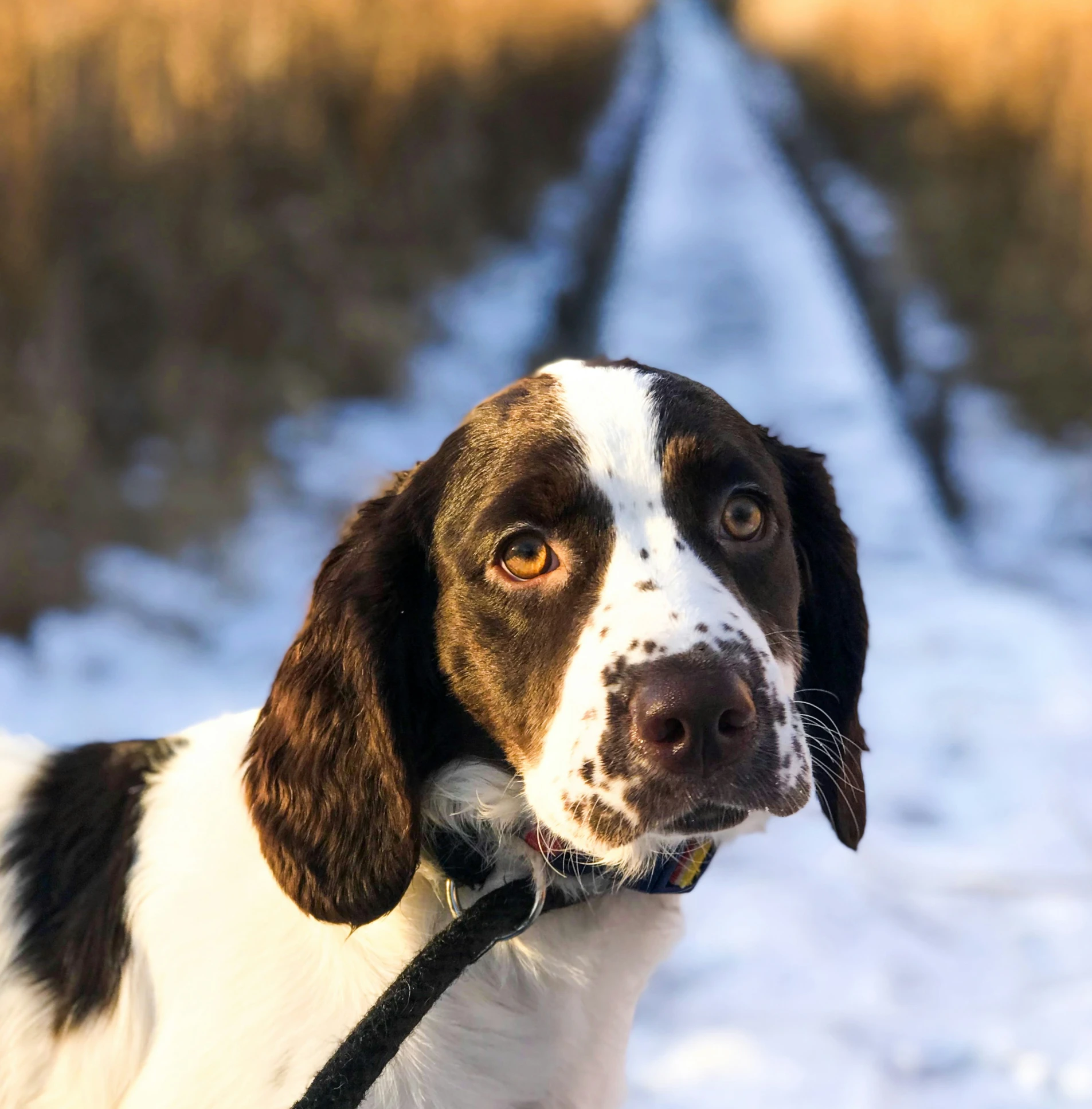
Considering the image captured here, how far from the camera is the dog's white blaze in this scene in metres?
2.04

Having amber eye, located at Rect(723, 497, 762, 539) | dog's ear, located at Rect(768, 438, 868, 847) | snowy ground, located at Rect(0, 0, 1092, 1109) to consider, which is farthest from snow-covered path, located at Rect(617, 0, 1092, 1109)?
amber eye, located at Rect(723, 497, 762, 539)

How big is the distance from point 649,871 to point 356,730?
55 centimetres

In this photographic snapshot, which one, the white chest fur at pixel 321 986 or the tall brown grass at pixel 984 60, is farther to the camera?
the tall brown grass at pixel 984 60

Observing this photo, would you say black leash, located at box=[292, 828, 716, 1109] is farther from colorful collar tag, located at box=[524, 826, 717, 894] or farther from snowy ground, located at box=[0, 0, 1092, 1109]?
snowy ground, located at box=[0, 0, 1092, 1109]

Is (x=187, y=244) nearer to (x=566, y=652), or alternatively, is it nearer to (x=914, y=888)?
(x=914, y=888)

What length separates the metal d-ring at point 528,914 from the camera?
2143 mm

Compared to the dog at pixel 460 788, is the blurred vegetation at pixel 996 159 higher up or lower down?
higher up

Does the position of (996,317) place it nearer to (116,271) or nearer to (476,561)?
(116,271)

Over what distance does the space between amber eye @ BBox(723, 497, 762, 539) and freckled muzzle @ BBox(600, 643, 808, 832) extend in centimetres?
34

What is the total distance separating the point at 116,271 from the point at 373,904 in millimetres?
5227

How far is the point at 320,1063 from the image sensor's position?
2051 mm

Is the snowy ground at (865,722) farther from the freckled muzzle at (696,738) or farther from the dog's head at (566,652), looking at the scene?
the freckled muzzle at (696,738)

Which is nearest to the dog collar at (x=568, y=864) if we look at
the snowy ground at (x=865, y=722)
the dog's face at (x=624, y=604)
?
the dog's face at (x=624, y=604)

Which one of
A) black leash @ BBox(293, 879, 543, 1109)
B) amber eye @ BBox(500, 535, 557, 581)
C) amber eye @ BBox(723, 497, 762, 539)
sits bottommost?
black leash @ BBox(293, 879, 543, 1109)
